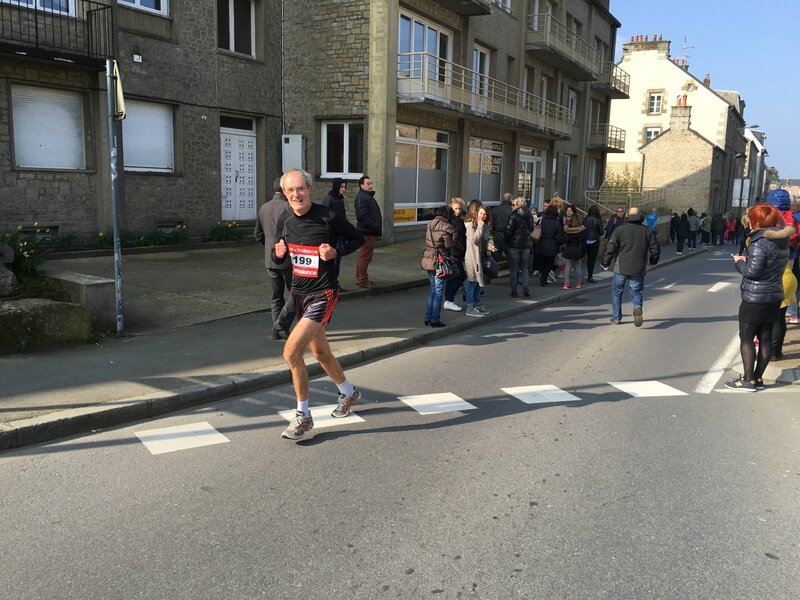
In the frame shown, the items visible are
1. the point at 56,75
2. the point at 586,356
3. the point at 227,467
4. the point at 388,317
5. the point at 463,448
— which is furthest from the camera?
the point at 56,75

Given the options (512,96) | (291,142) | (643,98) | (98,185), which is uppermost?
(643,98)

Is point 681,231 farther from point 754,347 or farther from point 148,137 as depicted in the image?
point 754,347

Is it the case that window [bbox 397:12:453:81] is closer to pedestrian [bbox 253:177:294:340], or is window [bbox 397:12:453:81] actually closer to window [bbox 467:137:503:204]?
window [bbox 467:137:503:204]

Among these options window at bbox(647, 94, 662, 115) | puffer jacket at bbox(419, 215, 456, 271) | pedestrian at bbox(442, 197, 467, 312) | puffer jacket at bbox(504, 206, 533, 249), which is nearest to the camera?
puffer jacket at bbox(419, 215, 456, 271)

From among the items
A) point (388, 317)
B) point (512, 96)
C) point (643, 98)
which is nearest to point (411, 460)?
point (388, 317)

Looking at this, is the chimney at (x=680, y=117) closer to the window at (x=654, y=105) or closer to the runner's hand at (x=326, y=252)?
the window at (x=654, y=105)

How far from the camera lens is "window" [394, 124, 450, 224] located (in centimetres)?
1939

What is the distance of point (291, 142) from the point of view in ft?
60.9

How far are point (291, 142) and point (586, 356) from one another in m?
13.0

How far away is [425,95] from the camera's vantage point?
706 inches

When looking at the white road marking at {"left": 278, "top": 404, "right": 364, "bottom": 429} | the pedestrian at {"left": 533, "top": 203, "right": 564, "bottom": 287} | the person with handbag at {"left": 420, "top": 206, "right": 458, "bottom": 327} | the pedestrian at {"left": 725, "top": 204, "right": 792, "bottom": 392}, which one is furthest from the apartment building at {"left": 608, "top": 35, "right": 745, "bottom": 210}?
the white road marking at {"left": 278, "top": 404, "right": 364, "bottom": 429}

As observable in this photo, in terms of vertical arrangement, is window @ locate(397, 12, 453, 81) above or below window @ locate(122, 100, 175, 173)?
above

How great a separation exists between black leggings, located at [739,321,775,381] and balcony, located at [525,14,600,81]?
21959mm

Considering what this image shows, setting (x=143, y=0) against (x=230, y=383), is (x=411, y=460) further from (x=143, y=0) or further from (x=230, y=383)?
(x=143, y=0)
